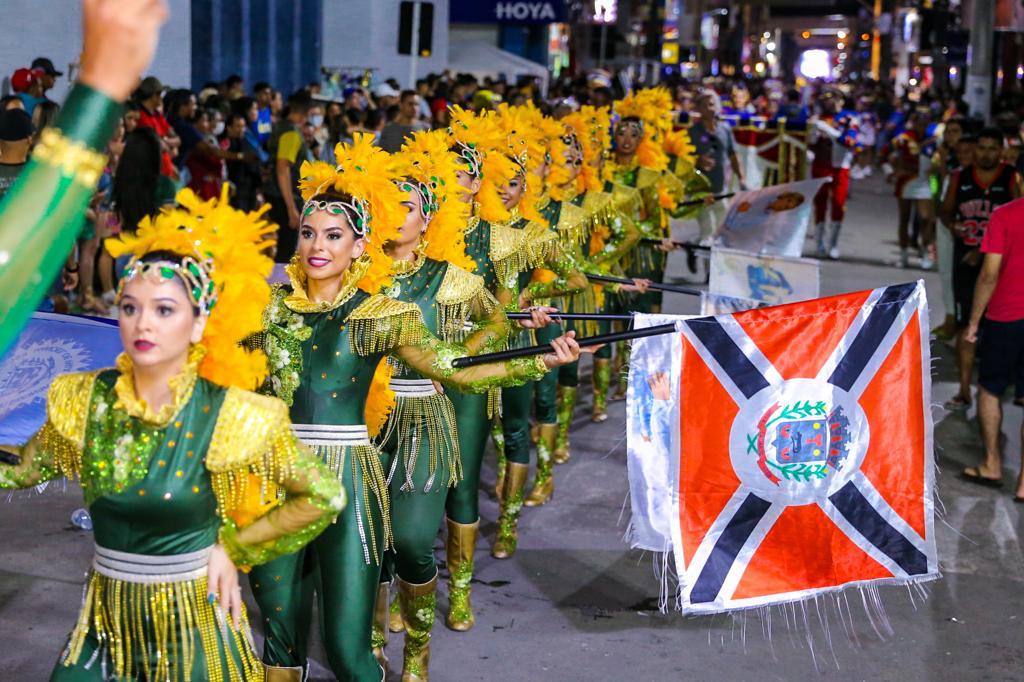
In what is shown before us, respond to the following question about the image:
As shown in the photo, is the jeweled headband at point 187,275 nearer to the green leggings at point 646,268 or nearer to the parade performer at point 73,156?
the parade performer at point 73,156

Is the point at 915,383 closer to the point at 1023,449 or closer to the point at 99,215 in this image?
the point at 1023,449

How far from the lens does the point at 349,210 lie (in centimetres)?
435

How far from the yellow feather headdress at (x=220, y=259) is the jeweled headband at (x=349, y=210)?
0.89 metres

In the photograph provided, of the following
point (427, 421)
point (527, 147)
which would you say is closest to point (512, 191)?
point (527, 147)

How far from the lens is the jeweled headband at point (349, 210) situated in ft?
14.2

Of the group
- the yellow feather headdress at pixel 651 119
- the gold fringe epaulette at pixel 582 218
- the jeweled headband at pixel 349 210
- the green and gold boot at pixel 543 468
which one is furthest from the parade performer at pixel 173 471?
the yellow feather headdress at pixel 651 119

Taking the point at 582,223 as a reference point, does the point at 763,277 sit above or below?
below

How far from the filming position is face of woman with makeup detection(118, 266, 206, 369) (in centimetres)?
307

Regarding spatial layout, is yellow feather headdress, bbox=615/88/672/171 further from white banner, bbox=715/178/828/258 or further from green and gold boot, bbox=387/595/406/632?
green and gold boot, bbox=387/595/406/632

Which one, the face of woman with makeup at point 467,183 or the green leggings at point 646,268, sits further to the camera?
the green leggings at point 646,268

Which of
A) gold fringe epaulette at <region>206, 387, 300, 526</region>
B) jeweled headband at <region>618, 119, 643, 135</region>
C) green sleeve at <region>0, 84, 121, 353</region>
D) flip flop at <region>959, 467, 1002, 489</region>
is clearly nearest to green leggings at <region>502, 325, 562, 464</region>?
flip flop at <region>959, 467, 1002, 489</region>

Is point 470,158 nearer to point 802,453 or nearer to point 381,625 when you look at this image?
point 802,453

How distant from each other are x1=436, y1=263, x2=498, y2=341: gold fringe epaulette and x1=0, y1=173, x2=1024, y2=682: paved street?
1355 mm

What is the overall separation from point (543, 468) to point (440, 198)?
2.46m
